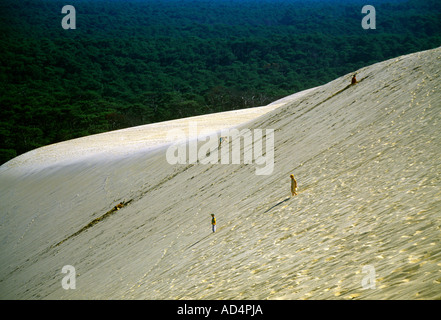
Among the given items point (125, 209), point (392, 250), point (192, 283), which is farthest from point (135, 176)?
point (392, 250)

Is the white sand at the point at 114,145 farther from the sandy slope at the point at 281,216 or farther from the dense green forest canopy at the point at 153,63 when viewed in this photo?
the dense green forest canopy at the point at 153,63

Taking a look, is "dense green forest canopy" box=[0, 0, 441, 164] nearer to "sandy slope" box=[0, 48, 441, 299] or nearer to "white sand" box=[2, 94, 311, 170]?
"white sand" box=[2, 94, 311, 170]

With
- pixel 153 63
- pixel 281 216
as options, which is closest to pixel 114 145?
pixel 281 216

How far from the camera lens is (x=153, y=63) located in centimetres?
12675

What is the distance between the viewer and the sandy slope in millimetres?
7023

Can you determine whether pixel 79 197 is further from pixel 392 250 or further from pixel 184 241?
pixel 392 250

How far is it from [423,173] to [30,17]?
17227cm

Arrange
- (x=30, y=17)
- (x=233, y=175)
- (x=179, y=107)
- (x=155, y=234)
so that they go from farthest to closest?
(x=30, y=17)
(x=179, y=107)
(x=233, y=175)
(x=155, y=234)

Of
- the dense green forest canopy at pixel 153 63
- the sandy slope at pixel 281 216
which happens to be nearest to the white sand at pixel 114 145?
the sandy slope at pixel 281 216

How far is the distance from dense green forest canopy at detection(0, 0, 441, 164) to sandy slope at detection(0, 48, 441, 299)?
40.2 metres

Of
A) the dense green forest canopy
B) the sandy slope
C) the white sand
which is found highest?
the dense green forest canopy

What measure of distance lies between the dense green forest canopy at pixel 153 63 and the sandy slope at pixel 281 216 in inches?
1581

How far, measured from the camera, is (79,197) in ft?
78.2

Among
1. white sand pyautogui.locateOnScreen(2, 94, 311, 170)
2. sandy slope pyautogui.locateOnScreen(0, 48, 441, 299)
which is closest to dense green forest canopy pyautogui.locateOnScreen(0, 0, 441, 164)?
white sand pyautogui.locateOnScreen(2, 94, 311, 170)
